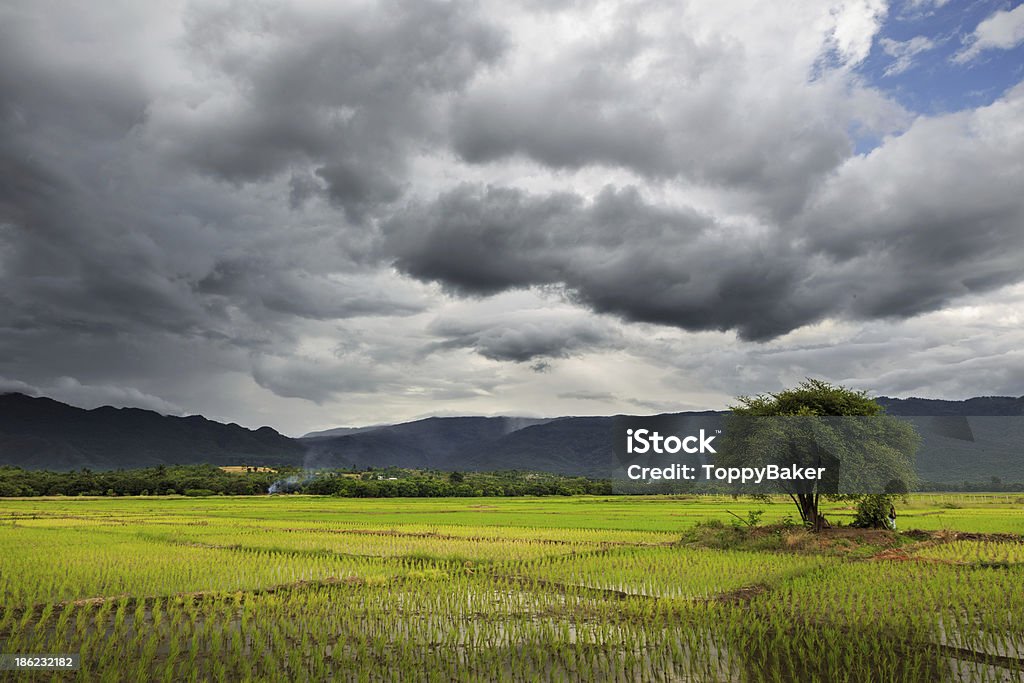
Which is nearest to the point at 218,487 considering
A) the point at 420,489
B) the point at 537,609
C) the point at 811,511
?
the point at 420,489

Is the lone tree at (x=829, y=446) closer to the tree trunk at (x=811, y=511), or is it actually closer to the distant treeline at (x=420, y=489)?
the tree trunk at (x=811, y=511)

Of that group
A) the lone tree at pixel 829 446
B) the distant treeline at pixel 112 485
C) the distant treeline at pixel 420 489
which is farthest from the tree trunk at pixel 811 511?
the distant treeline at pixel 112 485

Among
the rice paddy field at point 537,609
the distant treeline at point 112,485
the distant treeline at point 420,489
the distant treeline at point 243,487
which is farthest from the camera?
the distant treeline at point 112,485

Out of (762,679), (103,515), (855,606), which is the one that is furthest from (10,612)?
(103,515)

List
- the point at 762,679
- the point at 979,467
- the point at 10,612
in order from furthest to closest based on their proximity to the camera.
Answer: the point at 979,467
the point at 10,612
the point at 762,679

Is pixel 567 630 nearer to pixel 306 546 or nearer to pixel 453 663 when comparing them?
pixel 453 663

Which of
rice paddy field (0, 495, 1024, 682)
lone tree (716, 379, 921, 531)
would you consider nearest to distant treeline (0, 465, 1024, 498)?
lone tree (716, 379, 921, 531)

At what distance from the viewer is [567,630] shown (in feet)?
35.6

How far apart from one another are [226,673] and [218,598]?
19.7 feet

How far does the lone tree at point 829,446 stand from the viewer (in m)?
24.3

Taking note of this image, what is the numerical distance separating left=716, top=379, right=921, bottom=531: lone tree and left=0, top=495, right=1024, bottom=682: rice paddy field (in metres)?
1.92

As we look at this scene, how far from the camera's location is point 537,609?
13.0 metres

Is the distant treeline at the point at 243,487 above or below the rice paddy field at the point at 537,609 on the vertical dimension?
below

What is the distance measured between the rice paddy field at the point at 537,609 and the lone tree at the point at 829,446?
1.92m
